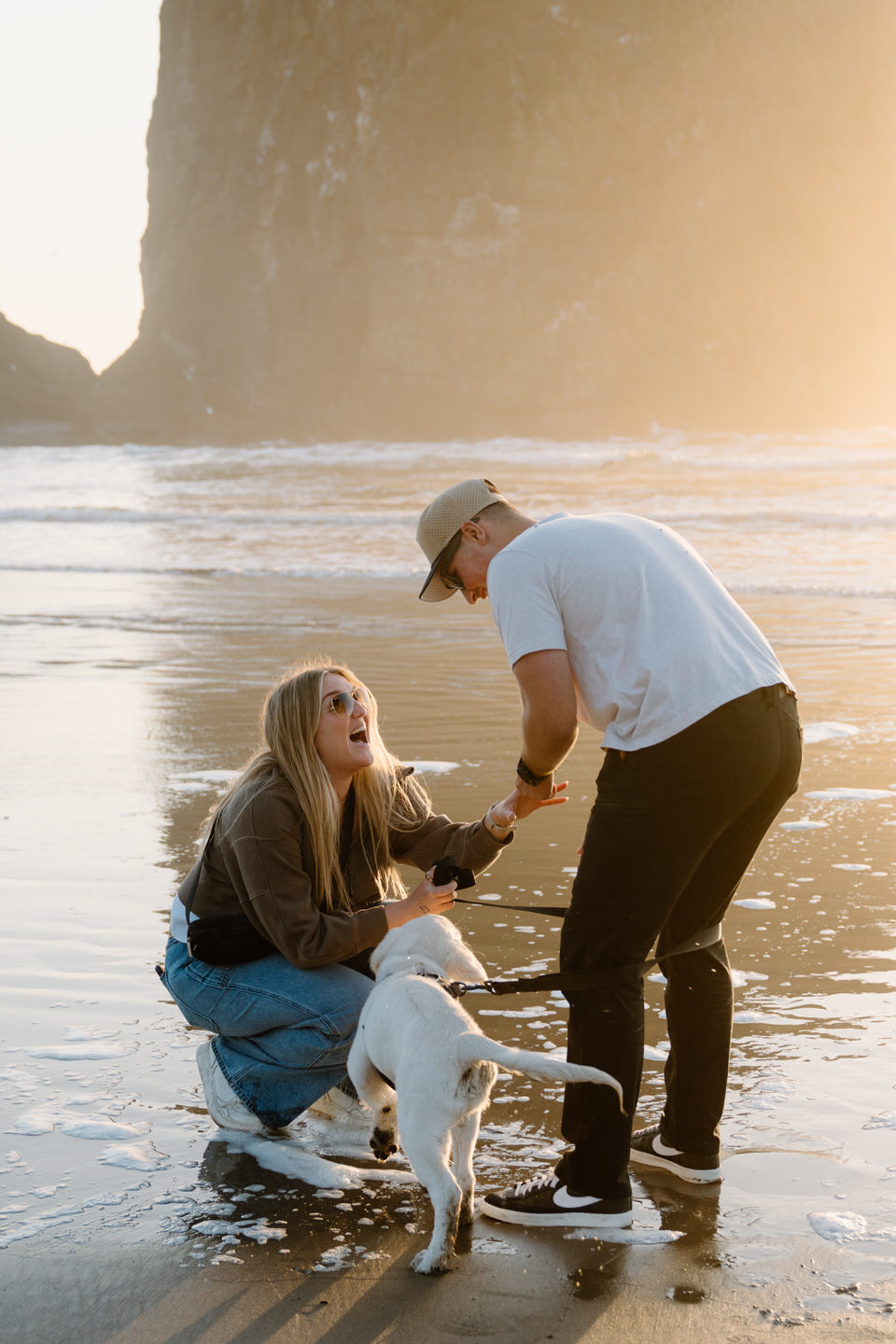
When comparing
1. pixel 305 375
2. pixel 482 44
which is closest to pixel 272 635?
pixel 305 375

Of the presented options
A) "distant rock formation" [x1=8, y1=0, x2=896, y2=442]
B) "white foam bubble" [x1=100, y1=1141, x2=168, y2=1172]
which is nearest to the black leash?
"white foam bubble" [x1=100, y1=1141, x2=168, y2=1172]

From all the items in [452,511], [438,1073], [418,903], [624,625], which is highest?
[452,511]

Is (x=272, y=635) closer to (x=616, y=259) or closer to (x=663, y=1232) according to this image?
(x=663, y=1232)

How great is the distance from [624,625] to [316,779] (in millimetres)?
905

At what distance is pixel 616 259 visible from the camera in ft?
264

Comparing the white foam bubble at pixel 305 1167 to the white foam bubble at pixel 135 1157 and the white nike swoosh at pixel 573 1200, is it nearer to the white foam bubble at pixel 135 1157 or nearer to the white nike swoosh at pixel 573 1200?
the white foam bubble at pixel 135 1157

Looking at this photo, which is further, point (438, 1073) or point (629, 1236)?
point (629, 1236)

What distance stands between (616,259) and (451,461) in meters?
47.9

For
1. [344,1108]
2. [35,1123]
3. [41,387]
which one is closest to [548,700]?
[344,1108]

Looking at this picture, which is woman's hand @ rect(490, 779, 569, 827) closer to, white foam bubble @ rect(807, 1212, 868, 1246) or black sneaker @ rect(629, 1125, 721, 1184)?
black sneaker @ rect(629, 1125, 721, 1184)

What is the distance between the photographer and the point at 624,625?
2656 millimetres

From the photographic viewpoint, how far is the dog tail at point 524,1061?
243 centimetres

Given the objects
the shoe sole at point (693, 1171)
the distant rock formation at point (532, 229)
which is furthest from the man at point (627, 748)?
the distant rock formation at point (532, 229)

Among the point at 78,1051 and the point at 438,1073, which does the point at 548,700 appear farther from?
the point at 78,1051
